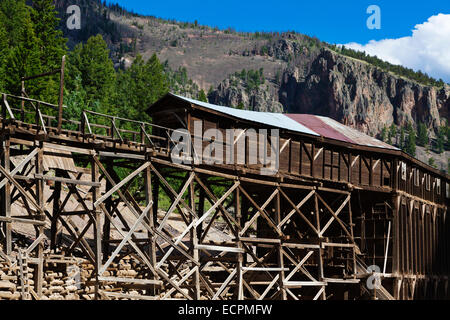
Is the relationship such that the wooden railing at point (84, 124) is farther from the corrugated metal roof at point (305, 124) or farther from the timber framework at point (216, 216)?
the corrugated metal roof at point (305, 124)

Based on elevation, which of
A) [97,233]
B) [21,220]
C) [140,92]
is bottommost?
[97,233]

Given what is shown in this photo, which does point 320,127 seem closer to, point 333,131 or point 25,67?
point 333,131

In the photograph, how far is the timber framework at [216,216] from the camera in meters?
22.7

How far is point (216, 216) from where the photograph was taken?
29891mm

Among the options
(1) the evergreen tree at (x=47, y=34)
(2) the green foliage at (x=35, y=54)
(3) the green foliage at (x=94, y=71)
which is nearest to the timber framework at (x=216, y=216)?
(2) the green foliage at (x=35, y=54)

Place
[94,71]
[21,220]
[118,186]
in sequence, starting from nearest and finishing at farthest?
[21,220]
[118,186]
[94,71]

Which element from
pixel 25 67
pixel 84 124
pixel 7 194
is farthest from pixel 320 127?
pixel 25 67

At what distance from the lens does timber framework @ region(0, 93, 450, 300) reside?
74.5 ft

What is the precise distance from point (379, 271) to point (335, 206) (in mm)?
4517

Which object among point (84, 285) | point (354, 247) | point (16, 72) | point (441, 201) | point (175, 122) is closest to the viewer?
point (84, 285)

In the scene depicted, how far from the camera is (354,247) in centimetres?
3316
